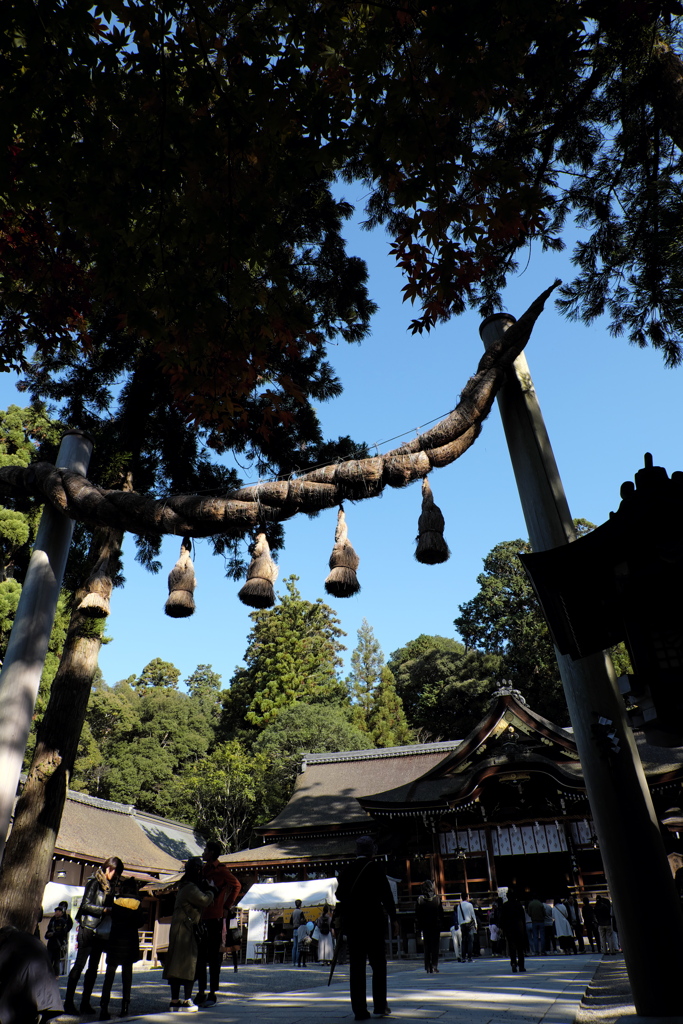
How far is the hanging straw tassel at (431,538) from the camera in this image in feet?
16.7

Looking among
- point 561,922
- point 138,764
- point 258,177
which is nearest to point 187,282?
point 258,177

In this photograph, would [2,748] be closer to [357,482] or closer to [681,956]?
[357,482]

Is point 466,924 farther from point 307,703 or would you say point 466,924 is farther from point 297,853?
point 307,703

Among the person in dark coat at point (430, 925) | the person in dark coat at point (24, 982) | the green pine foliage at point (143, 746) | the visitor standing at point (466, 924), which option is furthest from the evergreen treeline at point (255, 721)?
the person in dark coat at point (24, 982)

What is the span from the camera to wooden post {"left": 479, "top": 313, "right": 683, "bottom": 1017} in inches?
162

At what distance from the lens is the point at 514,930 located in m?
9.66

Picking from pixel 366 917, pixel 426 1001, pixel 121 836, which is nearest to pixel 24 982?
pixel 366 917

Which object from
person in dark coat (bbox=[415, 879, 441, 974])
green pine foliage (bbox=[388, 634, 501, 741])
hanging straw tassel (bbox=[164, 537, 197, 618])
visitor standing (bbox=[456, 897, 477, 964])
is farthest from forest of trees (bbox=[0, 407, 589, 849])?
hanging straw tassel (bbox=[164, 537, 197, 618])

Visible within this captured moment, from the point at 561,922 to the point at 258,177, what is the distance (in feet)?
54.7

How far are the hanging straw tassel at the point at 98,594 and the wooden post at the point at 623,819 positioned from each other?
161 inches

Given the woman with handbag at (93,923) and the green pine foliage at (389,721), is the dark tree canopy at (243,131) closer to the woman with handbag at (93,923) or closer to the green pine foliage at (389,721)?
the woman with handbag at (93,923)

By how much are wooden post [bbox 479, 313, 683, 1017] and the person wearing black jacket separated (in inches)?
63.4

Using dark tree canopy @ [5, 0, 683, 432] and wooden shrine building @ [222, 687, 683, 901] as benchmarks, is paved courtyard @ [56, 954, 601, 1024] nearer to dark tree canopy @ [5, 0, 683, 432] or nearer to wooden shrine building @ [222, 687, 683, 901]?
dark tree canopy @ [5, 0, 683, 432]

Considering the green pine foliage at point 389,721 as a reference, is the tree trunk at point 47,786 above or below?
below
